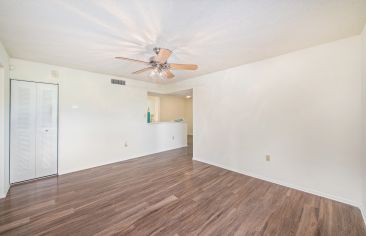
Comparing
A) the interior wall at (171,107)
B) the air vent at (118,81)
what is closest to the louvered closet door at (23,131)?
the air vent at (118,81)

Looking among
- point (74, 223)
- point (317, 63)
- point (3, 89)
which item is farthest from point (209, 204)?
point (3, 89)

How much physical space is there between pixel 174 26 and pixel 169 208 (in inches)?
94.5

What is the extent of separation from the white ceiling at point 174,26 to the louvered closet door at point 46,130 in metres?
0.75

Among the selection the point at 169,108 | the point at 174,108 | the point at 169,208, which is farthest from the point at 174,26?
the point at 174,108

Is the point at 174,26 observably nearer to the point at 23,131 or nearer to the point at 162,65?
the point at 162,65

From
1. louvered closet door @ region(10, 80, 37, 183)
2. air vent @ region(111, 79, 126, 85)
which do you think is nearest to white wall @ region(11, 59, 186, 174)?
air vent @ region(111, 79, 126, 85)

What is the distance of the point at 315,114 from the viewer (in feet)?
7.89

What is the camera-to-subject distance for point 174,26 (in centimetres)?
182

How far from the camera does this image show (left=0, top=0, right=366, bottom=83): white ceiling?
1497 mm

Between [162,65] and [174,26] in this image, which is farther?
[162,65]

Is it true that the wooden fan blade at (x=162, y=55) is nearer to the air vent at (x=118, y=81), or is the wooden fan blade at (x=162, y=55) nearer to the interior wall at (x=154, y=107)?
the air vent at (x=118, y=81)

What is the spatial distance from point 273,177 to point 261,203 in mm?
881

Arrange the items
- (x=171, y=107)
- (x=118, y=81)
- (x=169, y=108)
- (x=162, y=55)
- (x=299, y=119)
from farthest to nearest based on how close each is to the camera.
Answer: (x=171, y=107) < (x=169, y=108) < (x=118, y=81) < (x=299, y=119) < (x=162, y=55)

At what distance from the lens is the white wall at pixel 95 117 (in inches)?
130
